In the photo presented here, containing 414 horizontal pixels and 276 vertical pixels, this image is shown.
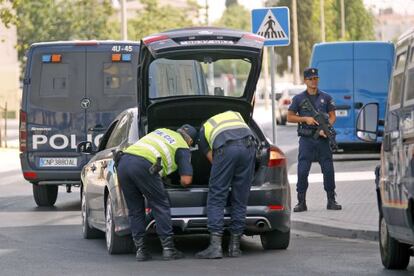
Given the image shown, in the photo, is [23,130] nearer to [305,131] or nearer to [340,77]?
[305,131]

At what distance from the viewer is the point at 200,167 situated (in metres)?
14.1

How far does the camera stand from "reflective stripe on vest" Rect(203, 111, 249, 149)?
13180 millimetres

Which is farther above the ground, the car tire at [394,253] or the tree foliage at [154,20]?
the car tire at [394,253]

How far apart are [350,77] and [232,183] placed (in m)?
16.7

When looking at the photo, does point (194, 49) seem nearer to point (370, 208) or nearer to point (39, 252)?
point (39, 252)

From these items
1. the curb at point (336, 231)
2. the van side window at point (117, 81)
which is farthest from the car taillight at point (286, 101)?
the curb at point (336, 231)

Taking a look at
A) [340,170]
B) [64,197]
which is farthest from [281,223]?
[340,170]

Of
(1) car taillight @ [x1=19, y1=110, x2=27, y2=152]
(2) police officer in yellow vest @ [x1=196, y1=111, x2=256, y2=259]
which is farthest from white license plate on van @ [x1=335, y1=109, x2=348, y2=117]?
(2) police officer in yellow vest @ [x1=196, y1=111, x2=256, y2=259]

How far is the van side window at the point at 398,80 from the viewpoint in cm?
1129

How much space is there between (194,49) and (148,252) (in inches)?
81.5

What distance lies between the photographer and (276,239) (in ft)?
45.5

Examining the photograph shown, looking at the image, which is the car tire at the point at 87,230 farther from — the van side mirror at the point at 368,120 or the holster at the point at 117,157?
the van side mirror at the point at 368,120

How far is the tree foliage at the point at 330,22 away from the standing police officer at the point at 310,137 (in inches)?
2977

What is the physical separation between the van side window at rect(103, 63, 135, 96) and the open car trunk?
5580 mm
